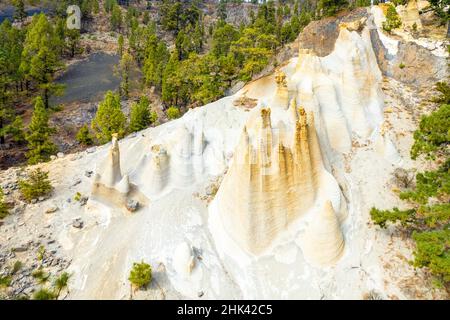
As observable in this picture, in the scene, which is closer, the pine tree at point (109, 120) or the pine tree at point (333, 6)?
the pine tree at point (109, 120)

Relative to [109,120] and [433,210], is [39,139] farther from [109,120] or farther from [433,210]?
[433,210]

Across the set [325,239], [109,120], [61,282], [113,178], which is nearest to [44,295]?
[61,282]

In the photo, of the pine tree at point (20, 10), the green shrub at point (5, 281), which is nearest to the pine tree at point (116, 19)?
the pine tree at point (20, 10)

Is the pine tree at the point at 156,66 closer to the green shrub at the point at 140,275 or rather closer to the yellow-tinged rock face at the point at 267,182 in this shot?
the yellow-tinged rock face at the point at 267,182

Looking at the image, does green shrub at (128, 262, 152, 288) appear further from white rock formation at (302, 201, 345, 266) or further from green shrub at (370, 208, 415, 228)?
green shrub at (370, 208, 415, 228)
